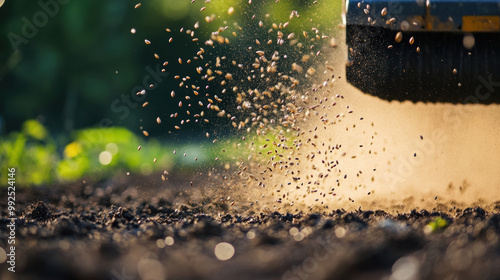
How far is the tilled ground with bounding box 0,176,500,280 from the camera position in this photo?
6.57ft

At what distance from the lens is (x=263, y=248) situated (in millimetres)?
2531

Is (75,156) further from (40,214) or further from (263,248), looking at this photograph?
(263,248)

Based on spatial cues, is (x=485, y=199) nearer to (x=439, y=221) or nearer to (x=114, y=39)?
(x=439, y=221)

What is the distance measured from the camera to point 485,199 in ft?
15.8

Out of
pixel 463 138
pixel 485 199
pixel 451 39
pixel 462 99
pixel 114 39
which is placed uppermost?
pixel 114 39

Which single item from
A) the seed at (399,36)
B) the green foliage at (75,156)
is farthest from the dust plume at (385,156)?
the green foliage at (75,156)

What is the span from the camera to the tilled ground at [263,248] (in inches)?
78.8

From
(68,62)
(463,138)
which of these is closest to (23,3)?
(68,62)

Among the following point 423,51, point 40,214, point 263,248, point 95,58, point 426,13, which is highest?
point 95,58

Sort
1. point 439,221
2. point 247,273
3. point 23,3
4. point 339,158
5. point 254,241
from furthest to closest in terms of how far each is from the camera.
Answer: point 23,3 < point 339,158 < point 439,221 < point 254,241 < point 247,273

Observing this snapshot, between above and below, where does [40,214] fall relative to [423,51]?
below

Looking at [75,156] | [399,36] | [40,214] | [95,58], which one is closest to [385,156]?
[399,36]

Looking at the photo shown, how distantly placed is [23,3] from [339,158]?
1016 cm

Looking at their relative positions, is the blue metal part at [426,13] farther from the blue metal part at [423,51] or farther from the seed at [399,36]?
the seed at [399,36]
